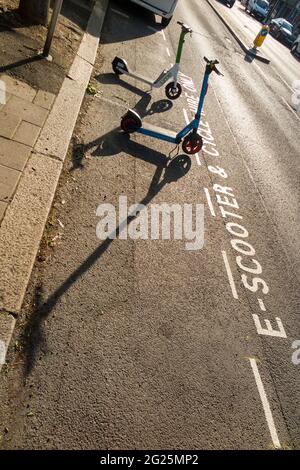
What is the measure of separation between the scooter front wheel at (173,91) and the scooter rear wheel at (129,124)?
2.85m

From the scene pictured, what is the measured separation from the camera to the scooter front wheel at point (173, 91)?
8.24 meters

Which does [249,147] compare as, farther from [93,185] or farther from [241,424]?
[241,424]

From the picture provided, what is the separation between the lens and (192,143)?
6.52m

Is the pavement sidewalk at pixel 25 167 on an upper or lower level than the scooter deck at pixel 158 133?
lower

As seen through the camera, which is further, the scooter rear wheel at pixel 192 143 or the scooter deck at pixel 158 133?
the scooter rear wheel at pixel 192 143

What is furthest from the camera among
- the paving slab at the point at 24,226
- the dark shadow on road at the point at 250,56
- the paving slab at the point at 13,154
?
the dark shadow on road at the point at 250,56

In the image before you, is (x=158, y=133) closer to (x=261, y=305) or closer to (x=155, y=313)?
(x=261, y=305)

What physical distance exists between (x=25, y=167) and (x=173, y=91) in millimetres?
5415

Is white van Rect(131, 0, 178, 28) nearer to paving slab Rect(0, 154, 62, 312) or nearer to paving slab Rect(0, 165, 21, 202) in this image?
paving slab Rect(0, 154, 62, 312)

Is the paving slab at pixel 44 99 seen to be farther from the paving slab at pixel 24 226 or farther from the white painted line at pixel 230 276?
the white painted line at pixel 230 276

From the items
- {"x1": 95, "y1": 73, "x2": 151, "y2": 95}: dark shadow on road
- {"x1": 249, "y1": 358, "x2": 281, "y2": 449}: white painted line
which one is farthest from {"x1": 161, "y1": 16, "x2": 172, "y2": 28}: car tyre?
{"x1": 249, "y1": 358, "x2": 281, "y2": 449}: white painted line

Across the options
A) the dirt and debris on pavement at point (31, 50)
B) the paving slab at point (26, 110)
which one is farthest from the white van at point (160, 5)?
the paving slab at point (26, 110)

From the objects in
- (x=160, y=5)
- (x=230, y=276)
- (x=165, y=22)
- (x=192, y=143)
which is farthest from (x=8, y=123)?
(x=165, y=22)

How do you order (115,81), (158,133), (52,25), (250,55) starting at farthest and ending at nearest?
(250,55) → (115,81) → (158,133) → (52,25)
